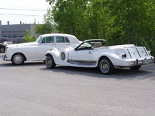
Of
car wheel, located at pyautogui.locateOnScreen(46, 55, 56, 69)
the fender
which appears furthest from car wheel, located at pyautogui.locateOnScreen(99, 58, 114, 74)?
car wheel, located at pyautogui.locateOnScreen(46, 55, 56, 69)

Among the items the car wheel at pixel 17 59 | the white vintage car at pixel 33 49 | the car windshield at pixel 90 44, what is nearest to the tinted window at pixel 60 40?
the white vintage car at pixel 33 49

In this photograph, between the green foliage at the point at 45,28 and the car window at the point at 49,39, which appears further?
the green foliage at the point at 45,28

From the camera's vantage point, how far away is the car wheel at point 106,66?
9.52 metres

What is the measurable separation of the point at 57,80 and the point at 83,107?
3.57 metres

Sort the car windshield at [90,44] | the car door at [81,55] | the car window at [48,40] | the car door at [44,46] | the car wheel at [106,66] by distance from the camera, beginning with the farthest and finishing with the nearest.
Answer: the car window at [48,40] → the car door at [44,46] → the car windshield at [90,44] → the car door at [81,55] → the car wheel at [106,66]

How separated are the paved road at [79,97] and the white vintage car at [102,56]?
83 cm

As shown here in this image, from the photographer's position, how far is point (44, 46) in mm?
14023

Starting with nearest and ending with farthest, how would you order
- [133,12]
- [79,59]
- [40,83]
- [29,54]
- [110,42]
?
[40,83] → [79,59] → [29,54] → [133,12] → [110,42]

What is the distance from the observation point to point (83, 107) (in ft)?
17.1

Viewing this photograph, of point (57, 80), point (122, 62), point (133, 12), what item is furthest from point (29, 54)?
point (133, 12)

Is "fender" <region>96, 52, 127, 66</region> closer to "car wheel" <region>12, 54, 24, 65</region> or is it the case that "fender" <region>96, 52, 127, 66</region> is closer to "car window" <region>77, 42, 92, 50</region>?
"car window" <region>77, 42, 92, 50</region>

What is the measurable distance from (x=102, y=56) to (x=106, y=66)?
476mm

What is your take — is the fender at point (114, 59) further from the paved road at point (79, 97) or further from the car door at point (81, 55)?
the car door at point (81, 55)

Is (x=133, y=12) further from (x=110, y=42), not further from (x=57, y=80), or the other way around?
(x=57, y=80)
